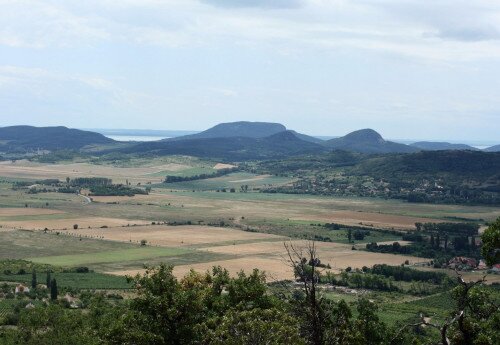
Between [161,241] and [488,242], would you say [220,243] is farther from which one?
[488,242]

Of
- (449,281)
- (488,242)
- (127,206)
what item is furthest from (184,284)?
(127,206)

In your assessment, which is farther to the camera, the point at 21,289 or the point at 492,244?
the point at 21,289

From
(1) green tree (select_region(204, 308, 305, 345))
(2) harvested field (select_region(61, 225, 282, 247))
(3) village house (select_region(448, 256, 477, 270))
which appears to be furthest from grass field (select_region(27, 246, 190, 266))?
(1) green tree (select_region(204, 308, 305, 345))

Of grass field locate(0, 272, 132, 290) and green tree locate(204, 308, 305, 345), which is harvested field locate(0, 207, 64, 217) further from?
green tree locate(204, 308, 305, 345)

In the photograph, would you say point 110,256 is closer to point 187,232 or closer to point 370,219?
point 187,232

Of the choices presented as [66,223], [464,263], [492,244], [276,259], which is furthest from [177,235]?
[492,244]

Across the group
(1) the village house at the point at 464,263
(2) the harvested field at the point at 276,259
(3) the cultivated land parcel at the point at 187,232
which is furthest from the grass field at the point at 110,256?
(1) the village house at the point at 464,263

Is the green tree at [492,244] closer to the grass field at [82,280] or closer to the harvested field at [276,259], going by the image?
the grass field at [82,280]

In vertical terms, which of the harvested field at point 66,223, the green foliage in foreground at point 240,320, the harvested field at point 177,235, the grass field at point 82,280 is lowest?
the grass field at point 82,280

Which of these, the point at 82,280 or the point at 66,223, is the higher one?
the point at 66,223
